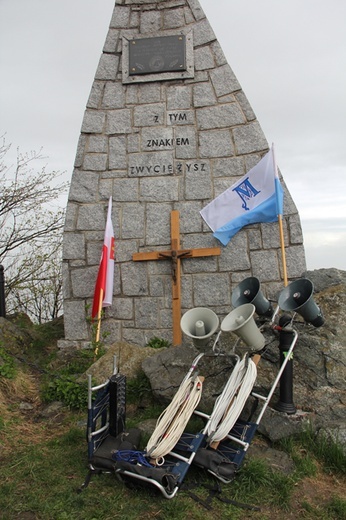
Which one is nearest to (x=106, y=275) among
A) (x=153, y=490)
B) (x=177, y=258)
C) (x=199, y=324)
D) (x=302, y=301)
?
(x=177, y=258)

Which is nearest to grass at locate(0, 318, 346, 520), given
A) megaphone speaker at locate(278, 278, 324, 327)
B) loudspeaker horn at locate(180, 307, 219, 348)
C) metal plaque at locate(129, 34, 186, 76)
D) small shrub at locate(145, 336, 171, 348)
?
loudspeaker horn at locate(180, 307, 219, 348)

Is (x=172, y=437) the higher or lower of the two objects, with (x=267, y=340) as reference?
lower

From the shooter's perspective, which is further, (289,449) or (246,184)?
(246,184)

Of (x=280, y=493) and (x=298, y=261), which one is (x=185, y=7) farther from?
(x=280, y=493)

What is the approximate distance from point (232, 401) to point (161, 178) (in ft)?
11.2

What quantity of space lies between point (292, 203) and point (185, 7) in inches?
117

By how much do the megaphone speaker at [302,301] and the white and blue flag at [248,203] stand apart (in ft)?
6.17

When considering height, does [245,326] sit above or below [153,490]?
above

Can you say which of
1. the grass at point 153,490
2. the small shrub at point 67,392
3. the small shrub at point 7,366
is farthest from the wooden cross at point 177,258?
the grass at point 153,490

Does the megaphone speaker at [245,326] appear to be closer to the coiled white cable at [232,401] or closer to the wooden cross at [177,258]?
the coiled white cable at [232,401]

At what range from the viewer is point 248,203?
602 centimetres

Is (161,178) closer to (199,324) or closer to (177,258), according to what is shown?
(177,258)

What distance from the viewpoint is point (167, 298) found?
617cm

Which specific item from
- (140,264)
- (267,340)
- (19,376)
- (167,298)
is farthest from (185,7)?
(19,376)
